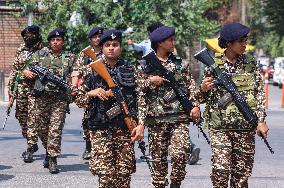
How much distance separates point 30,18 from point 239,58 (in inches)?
778

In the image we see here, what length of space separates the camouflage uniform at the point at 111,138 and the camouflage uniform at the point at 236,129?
2.61 feet

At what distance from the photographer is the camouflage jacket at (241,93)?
6.96 m

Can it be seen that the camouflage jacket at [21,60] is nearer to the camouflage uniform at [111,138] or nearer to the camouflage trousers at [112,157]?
the camouflage uniform at [111,138]

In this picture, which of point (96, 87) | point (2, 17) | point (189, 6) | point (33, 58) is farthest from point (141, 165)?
point (2, 17)

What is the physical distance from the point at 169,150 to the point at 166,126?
0.80 feet

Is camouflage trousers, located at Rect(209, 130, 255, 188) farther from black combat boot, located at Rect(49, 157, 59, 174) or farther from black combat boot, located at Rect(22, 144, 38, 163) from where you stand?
black combat boot, located at Rect(22, 144, 38, 163)

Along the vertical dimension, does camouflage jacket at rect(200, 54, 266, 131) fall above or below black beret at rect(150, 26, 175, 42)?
below

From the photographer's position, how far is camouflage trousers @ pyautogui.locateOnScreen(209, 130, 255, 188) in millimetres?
6918

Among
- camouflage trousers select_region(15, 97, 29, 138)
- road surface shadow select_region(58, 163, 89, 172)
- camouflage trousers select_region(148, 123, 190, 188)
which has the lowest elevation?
road surface shadow select_region(58, 163, 89, 172)

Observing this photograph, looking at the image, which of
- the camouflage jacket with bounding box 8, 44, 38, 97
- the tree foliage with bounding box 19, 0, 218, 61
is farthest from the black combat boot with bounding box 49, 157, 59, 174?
the tree foliage with bounding box 19, 0, 218, 61

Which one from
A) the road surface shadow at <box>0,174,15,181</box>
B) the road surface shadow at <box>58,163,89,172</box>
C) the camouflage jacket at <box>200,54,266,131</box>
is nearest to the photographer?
the camouflage jacket at <box>200,54,266,131</box>

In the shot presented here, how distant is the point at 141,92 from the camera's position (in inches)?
292

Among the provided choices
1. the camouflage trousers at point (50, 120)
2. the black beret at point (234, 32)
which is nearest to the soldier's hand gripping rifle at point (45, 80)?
the camouflage trousers at point (50, 120)

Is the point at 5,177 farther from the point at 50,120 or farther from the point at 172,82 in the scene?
the point at 172,82
